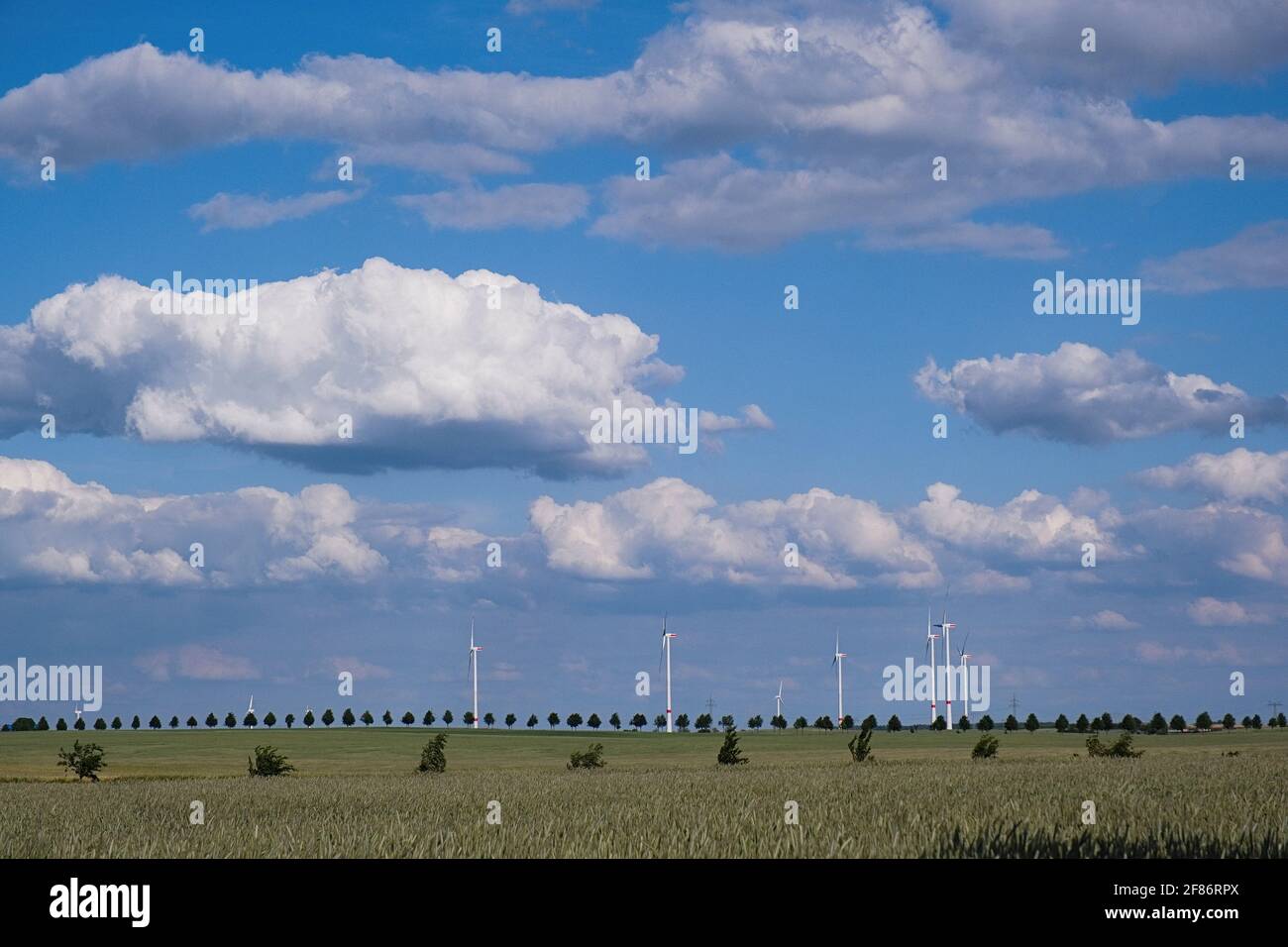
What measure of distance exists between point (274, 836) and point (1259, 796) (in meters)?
28.8

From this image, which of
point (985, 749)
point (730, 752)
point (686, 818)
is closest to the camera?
point (686, 818)

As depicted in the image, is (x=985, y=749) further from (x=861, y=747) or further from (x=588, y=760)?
(x=588, y=760)

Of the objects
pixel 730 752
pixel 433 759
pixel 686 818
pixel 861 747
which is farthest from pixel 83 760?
pixel 686 818

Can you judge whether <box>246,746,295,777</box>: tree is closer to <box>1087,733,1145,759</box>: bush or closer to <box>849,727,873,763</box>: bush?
<box>849,727,873,763</box>: bush

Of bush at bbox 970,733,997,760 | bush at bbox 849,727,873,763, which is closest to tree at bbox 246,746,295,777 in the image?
bush at bbox 849,727,873,763

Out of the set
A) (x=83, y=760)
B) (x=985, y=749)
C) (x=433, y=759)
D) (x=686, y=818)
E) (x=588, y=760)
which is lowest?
(x=985, y=749)

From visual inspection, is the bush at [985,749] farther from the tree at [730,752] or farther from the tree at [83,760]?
the tree at [83,760]

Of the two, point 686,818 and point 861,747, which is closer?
point 686,818

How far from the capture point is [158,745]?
18062 cm

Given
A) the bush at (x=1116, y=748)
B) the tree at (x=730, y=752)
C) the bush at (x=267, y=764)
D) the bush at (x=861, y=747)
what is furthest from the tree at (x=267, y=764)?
the bush at (x=1116, y=748)

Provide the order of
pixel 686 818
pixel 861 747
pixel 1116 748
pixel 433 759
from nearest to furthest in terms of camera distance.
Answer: pixel 686 818
pixel 433 759
pixel 861 747
pixel 1116 748
